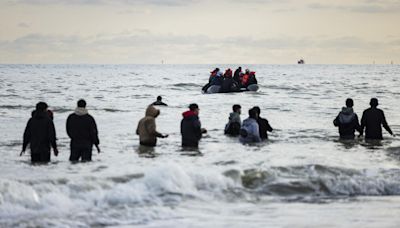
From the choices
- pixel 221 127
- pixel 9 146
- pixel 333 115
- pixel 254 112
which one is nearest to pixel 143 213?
pixel 254 112

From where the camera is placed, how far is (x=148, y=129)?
1773cm

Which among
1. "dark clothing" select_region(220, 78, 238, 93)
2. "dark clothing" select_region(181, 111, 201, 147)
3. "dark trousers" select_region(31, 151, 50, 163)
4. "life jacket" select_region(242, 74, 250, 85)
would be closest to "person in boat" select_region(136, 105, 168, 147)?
"dark clothing" select_region(181, 111, 201, 147)

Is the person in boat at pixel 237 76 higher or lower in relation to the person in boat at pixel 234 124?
higher

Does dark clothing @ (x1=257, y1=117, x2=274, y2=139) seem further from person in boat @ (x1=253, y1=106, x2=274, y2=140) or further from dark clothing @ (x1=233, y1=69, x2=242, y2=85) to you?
dark clothing @ (x1=233, y1=69, x2=242, y2=85)

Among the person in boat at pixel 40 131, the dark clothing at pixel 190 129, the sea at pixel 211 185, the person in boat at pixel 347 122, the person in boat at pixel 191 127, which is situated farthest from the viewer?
the person in boat at pixel 347 122

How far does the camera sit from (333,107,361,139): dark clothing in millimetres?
19719

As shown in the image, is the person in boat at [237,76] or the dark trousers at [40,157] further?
the person in boat at [237,76]

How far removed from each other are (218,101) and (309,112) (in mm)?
7701

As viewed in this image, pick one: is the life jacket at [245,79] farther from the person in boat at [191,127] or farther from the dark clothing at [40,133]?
the dark clothing at [40,133]

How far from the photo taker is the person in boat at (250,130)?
18656 mm

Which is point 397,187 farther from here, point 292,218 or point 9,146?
point 9,146

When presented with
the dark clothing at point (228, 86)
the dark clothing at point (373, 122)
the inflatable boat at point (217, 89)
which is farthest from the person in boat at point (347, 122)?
the inflatable boat at point (217, 89)

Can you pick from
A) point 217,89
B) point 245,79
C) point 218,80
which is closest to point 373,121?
point 218,80

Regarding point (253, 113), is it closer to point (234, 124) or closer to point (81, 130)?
point (234, 124)
